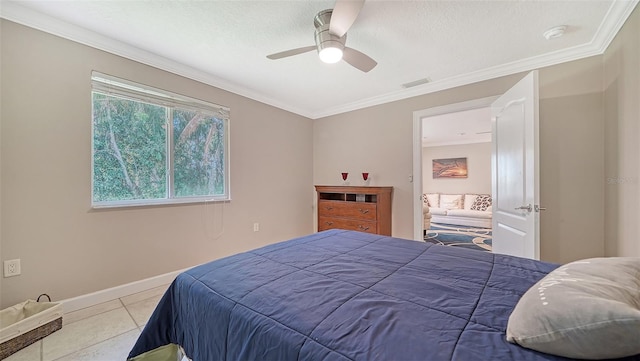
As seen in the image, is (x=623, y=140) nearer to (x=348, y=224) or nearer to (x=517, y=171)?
(x=517, y=171)

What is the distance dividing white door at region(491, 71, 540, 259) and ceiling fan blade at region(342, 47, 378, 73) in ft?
4.38

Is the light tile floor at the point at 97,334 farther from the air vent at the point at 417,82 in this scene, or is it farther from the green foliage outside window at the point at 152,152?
the air vent at the point at 417,82

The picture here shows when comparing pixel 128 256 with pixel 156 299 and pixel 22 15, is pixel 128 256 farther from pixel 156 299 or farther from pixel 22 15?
pixel 22 15

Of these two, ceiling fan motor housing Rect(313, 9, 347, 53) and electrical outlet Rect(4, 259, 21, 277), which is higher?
ceiling fan motor housing Rect(313, 9, 347, 53)

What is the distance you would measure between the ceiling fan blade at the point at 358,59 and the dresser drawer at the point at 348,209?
1996mm

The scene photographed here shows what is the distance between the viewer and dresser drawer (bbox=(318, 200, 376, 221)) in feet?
11.8

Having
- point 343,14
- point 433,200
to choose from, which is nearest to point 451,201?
point 433,200

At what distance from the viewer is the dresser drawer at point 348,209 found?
3586 millimetres

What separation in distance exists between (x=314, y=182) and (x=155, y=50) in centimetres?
297

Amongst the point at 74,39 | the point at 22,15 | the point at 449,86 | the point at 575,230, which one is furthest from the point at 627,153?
the point at 22,15

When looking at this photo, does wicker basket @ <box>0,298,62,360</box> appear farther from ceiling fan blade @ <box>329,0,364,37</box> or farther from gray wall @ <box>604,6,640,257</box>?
gray wall @ <box>604,6,640,257</box>

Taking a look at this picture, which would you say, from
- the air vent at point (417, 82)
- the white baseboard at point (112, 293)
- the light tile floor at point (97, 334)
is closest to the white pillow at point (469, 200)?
the air vent at point (417, 82)

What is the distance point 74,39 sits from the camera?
209 centimetres

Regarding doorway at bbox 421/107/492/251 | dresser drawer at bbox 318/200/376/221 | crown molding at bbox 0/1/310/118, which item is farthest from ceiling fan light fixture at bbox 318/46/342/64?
doorway at bbox 421/107/492/251
